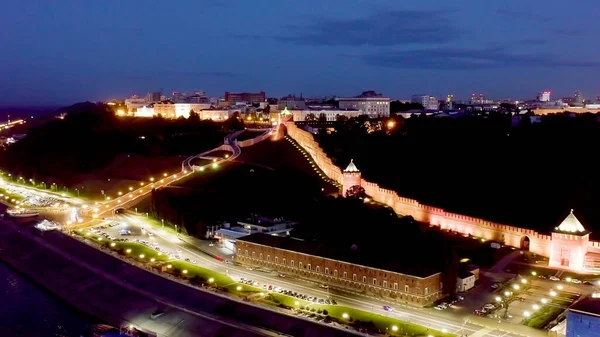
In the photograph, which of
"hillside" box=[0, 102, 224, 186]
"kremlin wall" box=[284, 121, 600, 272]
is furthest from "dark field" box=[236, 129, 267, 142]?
"kremlin wall" box=[284, 121, 600, 272]

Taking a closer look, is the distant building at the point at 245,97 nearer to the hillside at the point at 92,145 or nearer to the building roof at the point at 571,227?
the hillside at the point at 92,145

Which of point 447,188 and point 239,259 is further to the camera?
point 447,188

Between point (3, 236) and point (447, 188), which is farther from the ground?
point (447, 188)

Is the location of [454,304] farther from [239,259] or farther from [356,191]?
[356,191]

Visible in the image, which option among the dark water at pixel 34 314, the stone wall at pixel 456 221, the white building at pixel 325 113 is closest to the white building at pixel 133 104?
the white building at pixel 325 113

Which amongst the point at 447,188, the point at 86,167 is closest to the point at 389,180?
the point at 447,188

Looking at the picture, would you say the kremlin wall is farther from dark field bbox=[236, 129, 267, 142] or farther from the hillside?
the hillside
